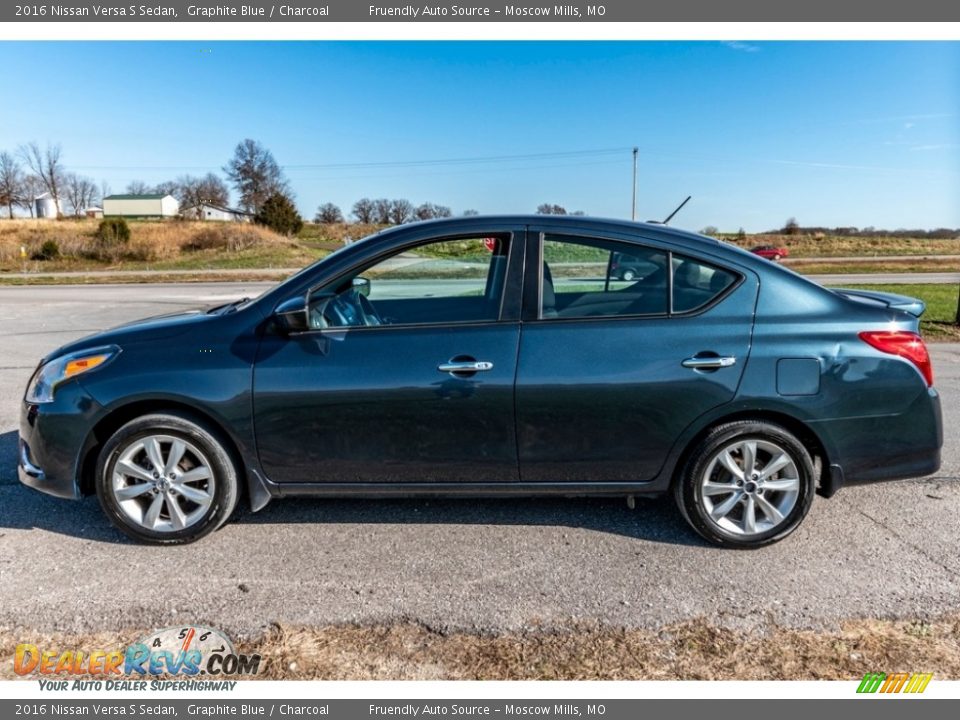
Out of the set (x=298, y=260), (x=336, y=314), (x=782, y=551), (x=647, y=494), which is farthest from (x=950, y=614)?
(x=298, y=260)

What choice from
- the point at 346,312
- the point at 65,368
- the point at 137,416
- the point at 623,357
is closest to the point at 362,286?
the point at 346,312

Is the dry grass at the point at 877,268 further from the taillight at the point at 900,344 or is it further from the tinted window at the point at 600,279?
the tinted window at the point at 600,279

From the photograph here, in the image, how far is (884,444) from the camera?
3408 millimetres

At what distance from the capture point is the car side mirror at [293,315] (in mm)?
3262

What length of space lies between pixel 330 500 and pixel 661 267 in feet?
7.95

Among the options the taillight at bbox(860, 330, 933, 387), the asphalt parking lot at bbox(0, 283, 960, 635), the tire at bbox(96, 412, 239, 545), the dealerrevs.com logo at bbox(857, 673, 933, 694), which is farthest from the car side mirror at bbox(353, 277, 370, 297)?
the dealerrevs.com logo at bbox(857, 673, 933, 694)

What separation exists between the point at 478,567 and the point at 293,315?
5.14ft

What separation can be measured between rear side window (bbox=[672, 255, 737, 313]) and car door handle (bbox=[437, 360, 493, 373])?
1037 mm

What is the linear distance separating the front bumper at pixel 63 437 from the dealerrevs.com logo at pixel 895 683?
3.69m

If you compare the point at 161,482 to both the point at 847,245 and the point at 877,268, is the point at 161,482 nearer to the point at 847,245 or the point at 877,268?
the point at 877,268

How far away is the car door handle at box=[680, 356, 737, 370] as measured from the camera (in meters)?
3.29

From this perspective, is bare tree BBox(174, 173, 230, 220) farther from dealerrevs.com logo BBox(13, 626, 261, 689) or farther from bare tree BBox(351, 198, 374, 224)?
dealerrevs.com logo BBox(13, 626, 261, 689)

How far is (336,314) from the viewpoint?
3.48 meters

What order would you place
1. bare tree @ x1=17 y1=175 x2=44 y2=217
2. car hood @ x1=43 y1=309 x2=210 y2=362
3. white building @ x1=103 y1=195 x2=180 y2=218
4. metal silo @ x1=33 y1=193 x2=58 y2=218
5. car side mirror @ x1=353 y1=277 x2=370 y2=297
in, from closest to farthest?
car hood @ x1=43 y1=309 x2=210 y2=362, car side mirror @ x1=353 y1=277 x2=370 y2=297, bare tree @ x1=17 y1=175 x2=44 y2=217, metal silo @ x1=33 y1=193 x2=58 y2=218, white building @ x1=103 y1=195 x2=180 y2=218
